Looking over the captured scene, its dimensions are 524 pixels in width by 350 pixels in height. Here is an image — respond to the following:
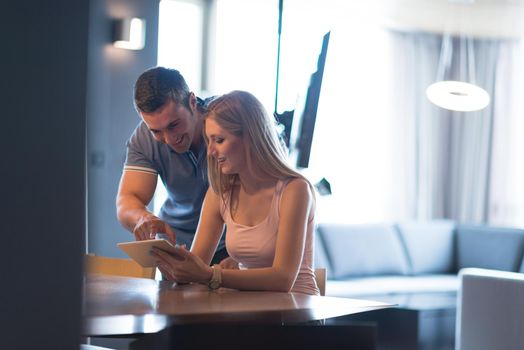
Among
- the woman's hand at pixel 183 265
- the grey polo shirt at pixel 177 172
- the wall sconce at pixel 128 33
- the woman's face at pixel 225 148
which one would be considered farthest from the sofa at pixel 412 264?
the woman's hand at pixel 183 265

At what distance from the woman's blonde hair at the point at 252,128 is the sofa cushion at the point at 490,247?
4.70 metres

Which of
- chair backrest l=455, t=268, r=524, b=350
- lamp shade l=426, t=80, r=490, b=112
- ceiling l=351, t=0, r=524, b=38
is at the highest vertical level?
ceiling l=351, t=0, r=524, b=38

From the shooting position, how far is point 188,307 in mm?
1698

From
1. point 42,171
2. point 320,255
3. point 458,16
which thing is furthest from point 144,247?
point 458,16

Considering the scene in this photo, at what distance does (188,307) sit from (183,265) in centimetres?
33

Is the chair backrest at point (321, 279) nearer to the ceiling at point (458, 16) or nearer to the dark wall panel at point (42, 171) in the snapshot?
the dark wall panel at point (42, 171)

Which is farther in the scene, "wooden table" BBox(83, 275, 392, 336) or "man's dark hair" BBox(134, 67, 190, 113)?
"man's dark hair" BBox(134, 67, 190, 113)

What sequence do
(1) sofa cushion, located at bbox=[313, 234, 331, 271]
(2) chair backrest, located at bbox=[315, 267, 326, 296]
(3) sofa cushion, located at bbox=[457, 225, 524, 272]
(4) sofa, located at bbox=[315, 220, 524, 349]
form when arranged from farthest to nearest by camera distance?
(3) sofa cushion, located at bbox=[457, 225, 524, 272] → (1) sofa cushion, located at bbox=[313, 234, 331, 271] → (4) sofa, located at bbox=[315, 220, 524, 349] → (2) chair backrest, located at bbox=[315, 267, 326, 296]

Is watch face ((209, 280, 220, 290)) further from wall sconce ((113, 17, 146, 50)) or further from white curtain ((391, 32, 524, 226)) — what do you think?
white curtain ((391, 32, 524, 226))

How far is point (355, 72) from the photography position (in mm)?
7156

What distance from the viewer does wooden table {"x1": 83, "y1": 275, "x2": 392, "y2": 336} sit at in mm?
1558

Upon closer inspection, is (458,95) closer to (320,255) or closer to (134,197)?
(320,255)

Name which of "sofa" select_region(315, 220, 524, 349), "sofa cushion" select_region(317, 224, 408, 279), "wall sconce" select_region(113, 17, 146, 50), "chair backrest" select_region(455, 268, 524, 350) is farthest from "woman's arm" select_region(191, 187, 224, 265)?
"sofa cushion" select_region(317, 224, 408, 279)

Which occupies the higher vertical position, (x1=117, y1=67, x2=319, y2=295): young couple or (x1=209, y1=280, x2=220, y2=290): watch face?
(x1=117, y1=67, x2=319, y2=295): young couple
